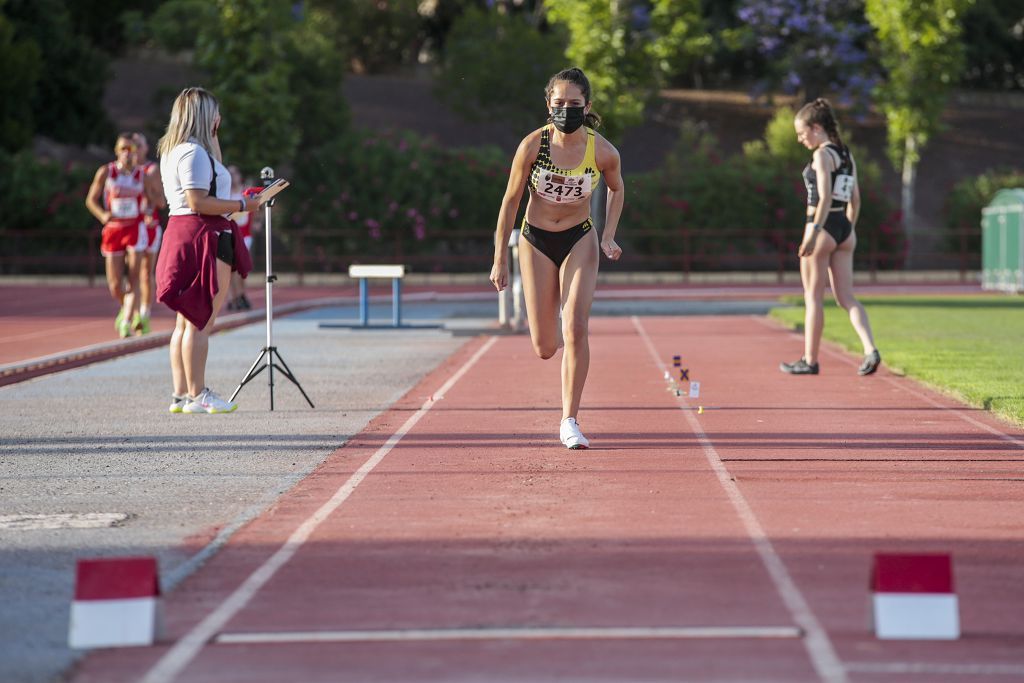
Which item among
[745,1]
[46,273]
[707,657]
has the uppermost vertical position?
[745,1]

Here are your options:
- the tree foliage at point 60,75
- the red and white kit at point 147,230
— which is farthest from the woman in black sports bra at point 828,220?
the tree foliage at point 60,75

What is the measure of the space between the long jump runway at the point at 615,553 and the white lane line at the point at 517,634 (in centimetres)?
1

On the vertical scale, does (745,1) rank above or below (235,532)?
above

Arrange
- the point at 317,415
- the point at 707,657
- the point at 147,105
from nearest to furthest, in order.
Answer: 1. the point at 707,657
2. the point at 317,415
3. the point at 147,105

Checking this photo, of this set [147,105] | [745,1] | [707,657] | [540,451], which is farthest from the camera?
[147,105]

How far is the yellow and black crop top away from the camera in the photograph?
9312 millimetres

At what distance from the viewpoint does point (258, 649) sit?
507cm

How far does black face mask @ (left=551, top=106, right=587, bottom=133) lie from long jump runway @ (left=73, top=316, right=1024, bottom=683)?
1777 millimetres

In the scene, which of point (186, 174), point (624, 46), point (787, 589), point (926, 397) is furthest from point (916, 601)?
point (624, 46)

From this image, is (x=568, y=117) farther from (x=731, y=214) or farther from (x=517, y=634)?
(x=731, y=214)

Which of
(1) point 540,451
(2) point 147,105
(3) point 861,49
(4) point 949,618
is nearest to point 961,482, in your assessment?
(1) point 540,451

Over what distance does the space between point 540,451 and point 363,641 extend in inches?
175

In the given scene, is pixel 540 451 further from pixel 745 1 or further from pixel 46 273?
pixel 745 1

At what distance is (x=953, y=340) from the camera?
18000 millimetres
